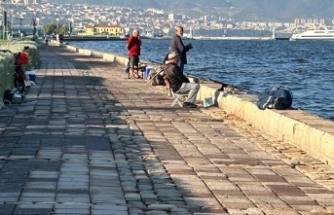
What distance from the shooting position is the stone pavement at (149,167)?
295 inches

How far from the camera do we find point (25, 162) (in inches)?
367

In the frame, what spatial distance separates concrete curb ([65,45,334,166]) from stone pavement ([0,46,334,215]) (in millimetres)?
151

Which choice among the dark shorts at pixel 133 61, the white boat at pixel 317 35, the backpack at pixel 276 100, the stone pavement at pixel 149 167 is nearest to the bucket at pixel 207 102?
the stone pavement at pixel 149 167

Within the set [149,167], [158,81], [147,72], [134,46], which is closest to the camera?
[149,167]

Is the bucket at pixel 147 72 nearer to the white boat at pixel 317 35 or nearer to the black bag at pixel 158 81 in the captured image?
the black bag at pixel 158 81

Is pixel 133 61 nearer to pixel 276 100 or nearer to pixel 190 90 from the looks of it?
pixel 190 90

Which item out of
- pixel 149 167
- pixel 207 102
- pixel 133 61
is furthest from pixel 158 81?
pixel 149 167

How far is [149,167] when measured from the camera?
930cm

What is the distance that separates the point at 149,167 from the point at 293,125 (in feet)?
8.37

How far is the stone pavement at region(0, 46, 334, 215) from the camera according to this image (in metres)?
7.49

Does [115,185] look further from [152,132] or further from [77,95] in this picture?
[77,95]

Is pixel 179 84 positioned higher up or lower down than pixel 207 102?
higher up

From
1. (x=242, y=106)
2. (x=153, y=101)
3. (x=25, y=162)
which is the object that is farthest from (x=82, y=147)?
(x=153, y=101)

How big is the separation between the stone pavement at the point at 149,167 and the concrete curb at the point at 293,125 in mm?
151
